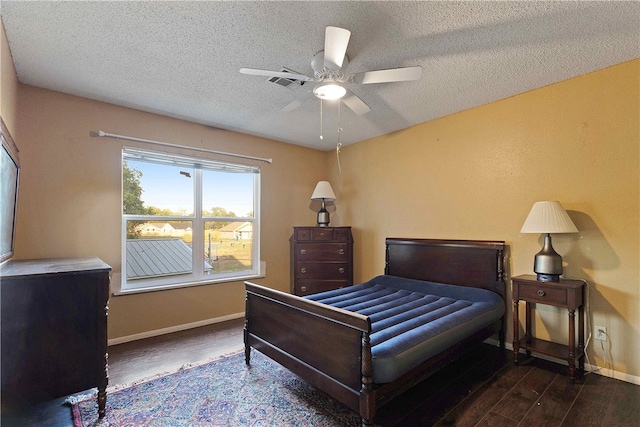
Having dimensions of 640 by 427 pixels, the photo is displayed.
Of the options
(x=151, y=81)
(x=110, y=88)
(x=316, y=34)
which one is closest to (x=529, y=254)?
(x=316, y=34)

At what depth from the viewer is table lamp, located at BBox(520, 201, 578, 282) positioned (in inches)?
92.1

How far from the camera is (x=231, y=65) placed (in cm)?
229

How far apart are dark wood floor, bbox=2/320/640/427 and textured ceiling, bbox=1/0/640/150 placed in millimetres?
2259

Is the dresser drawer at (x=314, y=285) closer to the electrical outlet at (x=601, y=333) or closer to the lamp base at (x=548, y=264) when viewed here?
the lamp base at (x=548, y=264)

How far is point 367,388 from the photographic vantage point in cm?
163

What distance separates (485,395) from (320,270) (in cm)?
227

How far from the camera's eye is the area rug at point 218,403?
1.84 metres

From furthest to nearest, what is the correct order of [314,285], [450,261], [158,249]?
[314,285] < [158,249] < [450,261]

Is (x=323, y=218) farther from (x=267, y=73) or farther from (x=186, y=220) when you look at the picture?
(x=267, y=73)

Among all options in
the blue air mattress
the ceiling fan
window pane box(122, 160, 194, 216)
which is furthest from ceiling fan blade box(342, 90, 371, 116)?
window pane box(122, 160, 194, 216)

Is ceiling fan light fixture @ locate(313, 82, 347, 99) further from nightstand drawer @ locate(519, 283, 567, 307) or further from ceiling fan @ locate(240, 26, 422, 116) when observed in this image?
nightstand drawer @ locate(519, 283, 567, 307)

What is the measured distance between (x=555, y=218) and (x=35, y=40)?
394 centimetres

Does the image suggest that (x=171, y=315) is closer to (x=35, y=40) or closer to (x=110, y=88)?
(x=110, y=88)

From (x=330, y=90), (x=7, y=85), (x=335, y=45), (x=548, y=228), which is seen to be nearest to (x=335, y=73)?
(x=330, y=90)
